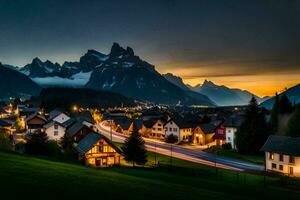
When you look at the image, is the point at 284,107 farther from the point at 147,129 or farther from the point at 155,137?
the point at 147,129

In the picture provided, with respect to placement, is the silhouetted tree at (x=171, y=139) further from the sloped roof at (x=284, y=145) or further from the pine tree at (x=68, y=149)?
the pine tree at (x=68, y=149)

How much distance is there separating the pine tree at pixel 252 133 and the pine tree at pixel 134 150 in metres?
33.7

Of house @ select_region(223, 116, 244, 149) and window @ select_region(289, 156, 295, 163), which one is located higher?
house @ select_region(223, 116, 244, 149)

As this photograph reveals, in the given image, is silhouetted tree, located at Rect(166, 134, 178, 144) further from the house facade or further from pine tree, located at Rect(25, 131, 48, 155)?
pine tree, located at Rect(25, 131, 48, 155)

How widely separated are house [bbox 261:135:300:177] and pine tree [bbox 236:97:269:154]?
55.8 ft

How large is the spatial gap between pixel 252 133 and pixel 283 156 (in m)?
22.1

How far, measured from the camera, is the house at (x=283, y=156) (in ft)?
192

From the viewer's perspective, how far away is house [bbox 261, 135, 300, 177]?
58562mm

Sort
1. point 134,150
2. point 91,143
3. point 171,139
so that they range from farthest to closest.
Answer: point 171,139 < point 91,143 < point 134,150

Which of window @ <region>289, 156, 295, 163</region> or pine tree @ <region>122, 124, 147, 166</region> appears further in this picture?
window @ <region>289, 156, 295, 163</region>

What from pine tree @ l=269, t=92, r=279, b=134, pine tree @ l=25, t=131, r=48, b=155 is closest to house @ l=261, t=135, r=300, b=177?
pine tree @ l=269, t=92, r=279, b=134

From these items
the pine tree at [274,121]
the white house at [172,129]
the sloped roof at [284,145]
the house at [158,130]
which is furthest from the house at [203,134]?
the sloped roof at [284,145]

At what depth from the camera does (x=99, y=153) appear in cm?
6138

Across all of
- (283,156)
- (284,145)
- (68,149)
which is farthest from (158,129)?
(68,149)
